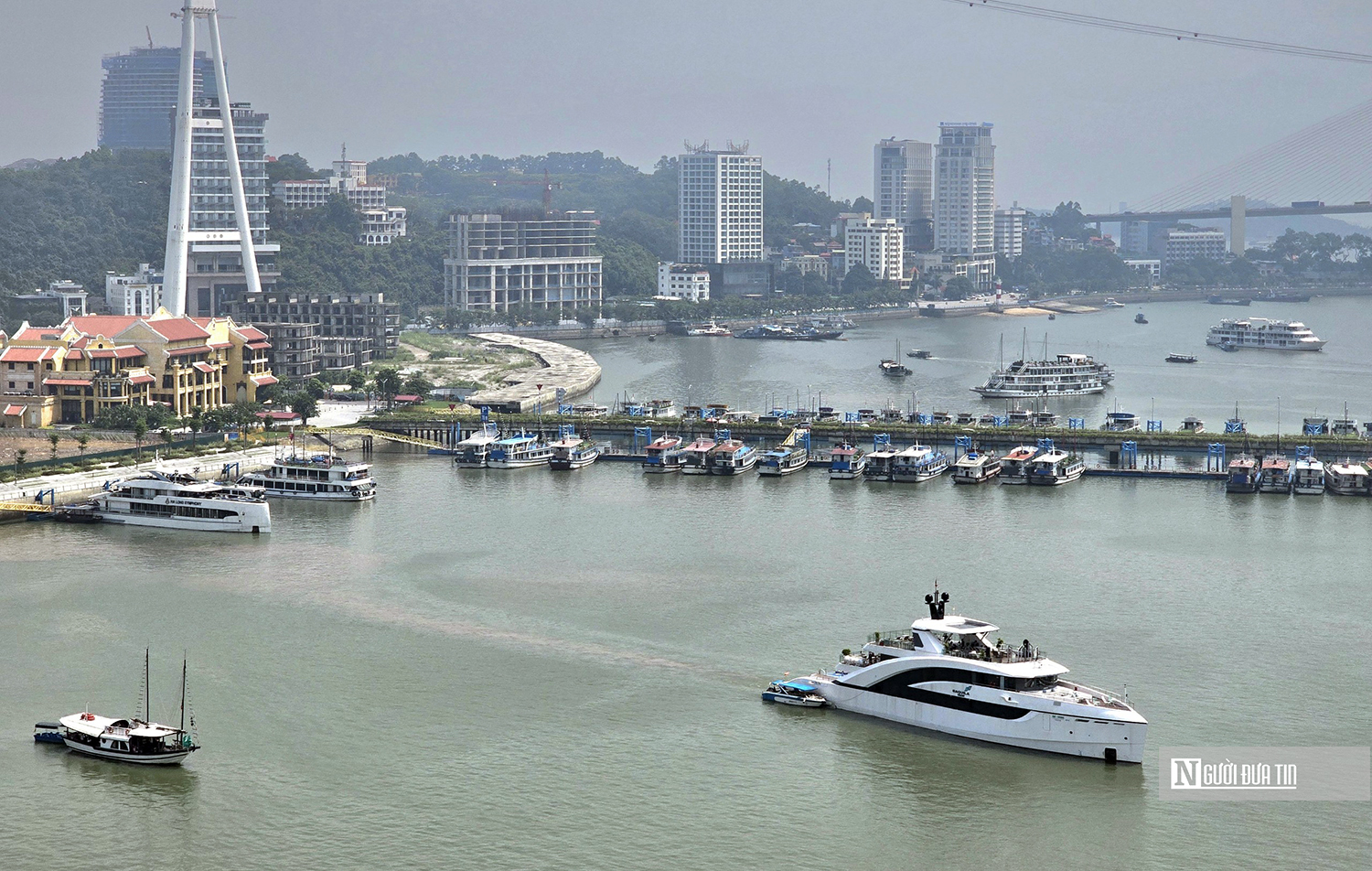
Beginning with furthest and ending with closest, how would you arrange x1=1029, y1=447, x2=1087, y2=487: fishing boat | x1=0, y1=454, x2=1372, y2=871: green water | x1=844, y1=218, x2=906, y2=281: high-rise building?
x1=844, y1=218, x2=906, y2=281: high-rise building
x1=1029, y1=447, x2=1087, y2=487: fishing boat
x1=0, y1=454, x2=1372, y2=871: green water

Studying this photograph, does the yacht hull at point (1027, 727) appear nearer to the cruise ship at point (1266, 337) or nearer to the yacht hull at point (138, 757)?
the yacht hull at point (138, 757)

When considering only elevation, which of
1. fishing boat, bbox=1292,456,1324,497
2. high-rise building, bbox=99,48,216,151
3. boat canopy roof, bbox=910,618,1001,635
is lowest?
boat canopy roof, bbox=910,618,1001,635

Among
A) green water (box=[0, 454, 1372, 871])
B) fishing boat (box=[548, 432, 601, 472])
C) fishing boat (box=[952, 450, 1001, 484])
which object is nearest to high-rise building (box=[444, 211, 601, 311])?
fishing boat (box=[548, 432, 601, 472])

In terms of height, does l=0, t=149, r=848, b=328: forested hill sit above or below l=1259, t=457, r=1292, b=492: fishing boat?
above

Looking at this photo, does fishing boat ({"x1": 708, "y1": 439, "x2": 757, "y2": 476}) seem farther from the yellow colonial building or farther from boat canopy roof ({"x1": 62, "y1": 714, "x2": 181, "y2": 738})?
boat canopy roof ({"x1": 62, "y1": 714, "x2": 181, "y2": 738})

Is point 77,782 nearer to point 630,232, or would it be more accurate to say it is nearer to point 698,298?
point 698,298

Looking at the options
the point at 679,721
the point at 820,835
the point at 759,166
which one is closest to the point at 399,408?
the point at 679,721

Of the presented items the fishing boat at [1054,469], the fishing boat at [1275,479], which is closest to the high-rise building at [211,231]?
the fishing boat at [1054,469]

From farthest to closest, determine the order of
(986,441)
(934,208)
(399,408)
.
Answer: (934,208) < (399,408) < (986,441)
